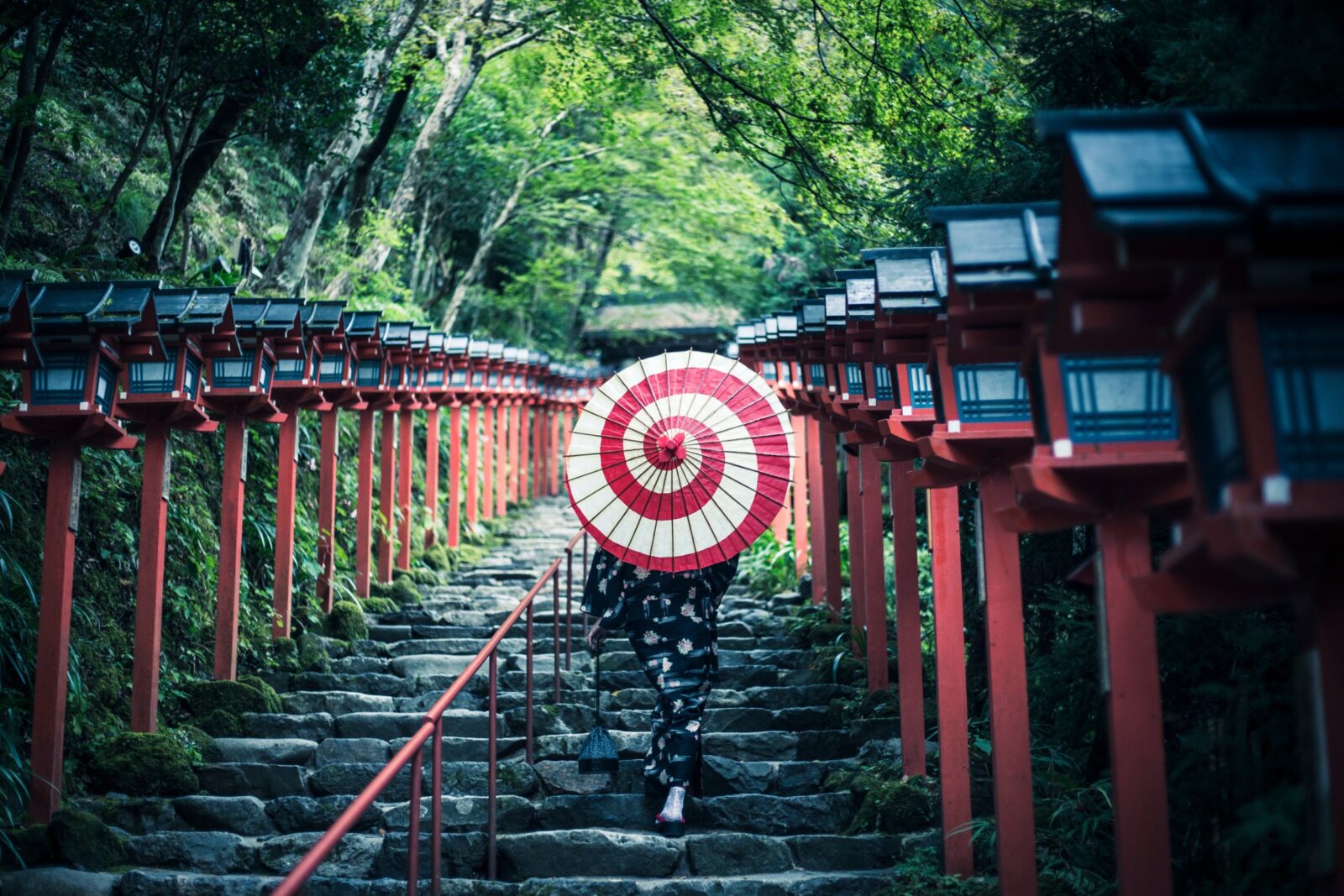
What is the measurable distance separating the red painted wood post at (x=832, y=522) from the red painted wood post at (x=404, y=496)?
460 cm

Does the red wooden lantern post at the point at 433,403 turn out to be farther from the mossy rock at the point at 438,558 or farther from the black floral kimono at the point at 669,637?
the black floral kimono at the point at 669,637

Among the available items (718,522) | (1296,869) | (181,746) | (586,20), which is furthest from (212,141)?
(1296,869)

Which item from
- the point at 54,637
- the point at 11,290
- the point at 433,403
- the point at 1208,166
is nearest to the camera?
the point at 1208,166

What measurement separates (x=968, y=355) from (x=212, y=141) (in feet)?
25.0

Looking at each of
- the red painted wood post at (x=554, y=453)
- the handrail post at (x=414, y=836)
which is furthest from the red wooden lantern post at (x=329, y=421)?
the red painted wood post at (x=554, y=453)

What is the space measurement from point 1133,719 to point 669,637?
283cm

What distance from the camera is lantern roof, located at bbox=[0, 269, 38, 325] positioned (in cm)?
530

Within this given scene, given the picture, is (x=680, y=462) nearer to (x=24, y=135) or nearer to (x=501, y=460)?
(x=24, y=135)

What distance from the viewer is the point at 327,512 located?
33.5 feet

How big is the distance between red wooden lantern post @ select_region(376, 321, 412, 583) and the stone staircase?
2148mm

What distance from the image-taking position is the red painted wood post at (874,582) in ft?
25.8

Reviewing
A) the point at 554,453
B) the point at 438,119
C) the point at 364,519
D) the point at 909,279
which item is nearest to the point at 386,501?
the point at 364,519

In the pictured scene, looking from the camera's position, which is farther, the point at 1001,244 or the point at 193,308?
the point at 193,308

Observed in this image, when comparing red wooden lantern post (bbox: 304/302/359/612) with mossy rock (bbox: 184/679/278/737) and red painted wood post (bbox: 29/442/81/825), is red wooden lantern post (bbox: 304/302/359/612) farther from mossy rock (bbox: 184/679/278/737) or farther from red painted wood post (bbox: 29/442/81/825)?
red painted wood post (bbox: 29/442/81/825)
